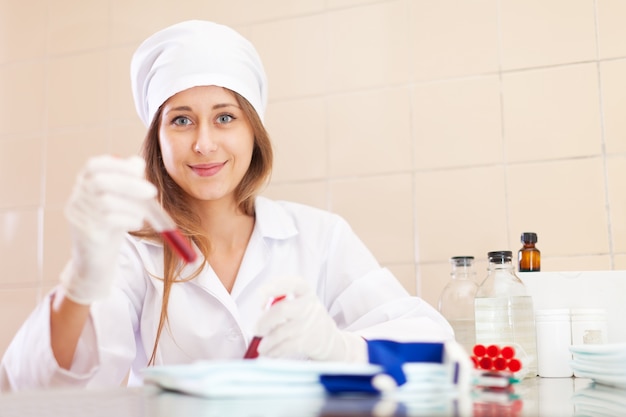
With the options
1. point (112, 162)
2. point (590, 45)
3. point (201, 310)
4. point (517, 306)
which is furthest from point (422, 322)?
point (590, 45)

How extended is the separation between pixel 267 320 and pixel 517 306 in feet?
2.26

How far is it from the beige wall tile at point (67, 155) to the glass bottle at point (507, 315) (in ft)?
4.44

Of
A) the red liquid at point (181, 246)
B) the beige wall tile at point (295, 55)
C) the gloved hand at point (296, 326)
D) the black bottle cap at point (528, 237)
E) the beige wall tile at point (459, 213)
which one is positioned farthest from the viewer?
the beige wall tile at point (295, 55)

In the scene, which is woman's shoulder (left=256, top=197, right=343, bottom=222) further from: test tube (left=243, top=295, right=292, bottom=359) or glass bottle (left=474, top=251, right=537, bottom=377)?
test tube (left=243, top=295, right=292, bottom=359)

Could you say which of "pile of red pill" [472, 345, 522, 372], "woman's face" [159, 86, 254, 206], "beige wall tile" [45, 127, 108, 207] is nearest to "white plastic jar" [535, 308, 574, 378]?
"pile of red pill" [472, 345, 522, 372]

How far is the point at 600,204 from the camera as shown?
1751 mm

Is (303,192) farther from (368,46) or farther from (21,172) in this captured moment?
(21,172)

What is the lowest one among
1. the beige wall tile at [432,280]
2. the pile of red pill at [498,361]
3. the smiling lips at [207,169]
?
the pile of red pill at [498,361]

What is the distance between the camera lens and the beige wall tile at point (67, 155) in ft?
7.63

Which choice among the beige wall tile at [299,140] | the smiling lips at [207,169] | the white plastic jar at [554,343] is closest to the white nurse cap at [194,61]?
the smiling lips at [207,169]

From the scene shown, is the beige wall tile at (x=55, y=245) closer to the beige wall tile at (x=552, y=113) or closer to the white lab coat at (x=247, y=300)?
the white lab coat at (x=247, y=300)

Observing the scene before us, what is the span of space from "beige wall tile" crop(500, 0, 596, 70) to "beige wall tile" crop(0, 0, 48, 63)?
1.53 meters

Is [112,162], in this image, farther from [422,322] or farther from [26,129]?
[26,129]

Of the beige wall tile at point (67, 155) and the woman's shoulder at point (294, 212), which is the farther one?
the beige wall tile at point (67, 155)
